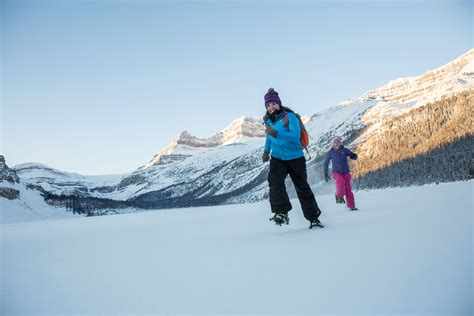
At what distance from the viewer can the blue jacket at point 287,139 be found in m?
5.26

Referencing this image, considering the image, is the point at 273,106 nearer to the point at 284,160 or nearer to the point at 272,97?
the point at 272,97

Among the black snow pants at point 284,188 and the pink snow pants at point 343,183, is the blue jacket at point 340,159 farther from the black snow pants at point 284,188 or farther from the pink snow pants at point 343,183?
the black snow pants at point 284,188

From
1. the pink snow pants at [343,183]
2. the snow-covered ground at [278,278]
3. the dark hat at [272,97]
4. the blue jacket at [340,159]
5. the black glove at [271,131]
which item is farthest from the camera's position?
the blue jacket at [340,159]

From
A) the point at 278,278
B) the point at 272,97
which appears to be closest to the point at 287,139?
the point at 272,97

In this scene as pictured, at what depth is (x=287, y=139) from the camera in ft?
17.3

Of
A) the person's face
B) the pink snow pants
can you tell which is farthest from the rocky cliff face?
the person's face

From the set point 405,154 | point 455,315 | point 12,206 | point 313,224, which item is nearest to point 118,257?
point 313,224

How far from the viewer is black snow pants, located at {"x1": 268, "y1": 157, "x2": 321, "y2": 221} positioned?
5.12 metres

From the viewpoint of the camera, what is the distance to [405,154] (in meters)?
136

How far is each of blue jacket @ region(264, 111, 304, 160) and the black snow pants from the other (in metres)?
0.11

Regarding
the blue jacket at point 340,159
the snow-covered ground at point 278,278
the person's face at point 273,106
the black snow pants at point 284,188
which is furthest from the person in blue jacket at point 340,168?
the snow-covered ground at point 278,278

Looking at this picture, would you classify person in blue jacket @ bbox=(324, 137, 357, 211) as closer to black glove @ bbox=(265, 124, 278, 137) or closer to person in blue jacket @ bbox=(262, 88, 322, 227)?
person in blue jacket @ bbox=(262, 88, 322, 227)

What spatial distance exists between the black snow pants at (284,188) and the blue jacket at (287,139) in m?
0.11

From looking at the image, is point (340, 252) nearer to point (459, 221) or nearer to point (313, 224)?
point (459, 221)
